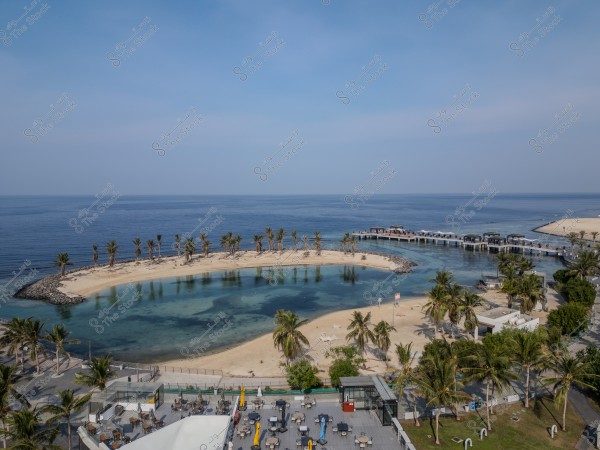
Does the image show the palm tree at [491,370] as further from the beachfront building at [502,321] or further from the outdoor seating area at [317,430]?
the beachfront building at [502,321]

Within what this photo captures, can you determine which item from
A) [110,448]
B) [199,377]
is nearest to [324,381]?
[199,377]

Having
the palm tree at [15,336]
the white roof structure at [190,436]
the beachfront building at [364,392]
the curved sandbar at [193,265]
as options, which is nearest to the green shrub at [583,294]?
the beachfront building at [364,392]

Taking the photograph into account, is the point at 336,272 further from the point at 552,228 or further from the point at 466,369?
the point at 552,228

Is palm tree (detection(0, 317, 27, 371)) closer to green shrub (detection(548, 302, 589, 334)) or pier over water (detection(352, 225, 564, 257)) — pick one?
green shrub (detection(548, 302, 589, 334))

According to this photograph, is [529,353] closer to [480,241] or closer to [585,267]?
[585,267]

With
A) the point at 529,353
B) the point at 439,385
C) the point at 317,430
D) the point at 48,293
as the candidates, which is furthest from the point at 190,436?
the point at 48,293

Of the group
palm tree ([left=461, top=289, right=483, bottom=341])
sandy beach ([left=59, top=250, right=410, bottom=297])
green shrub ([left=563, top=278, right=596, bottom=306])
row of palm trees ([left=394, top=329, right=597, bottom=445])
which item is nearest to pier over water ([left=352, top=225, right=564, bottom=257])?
sandy beach ([left=59, top=250, right=410, bottom=297])
